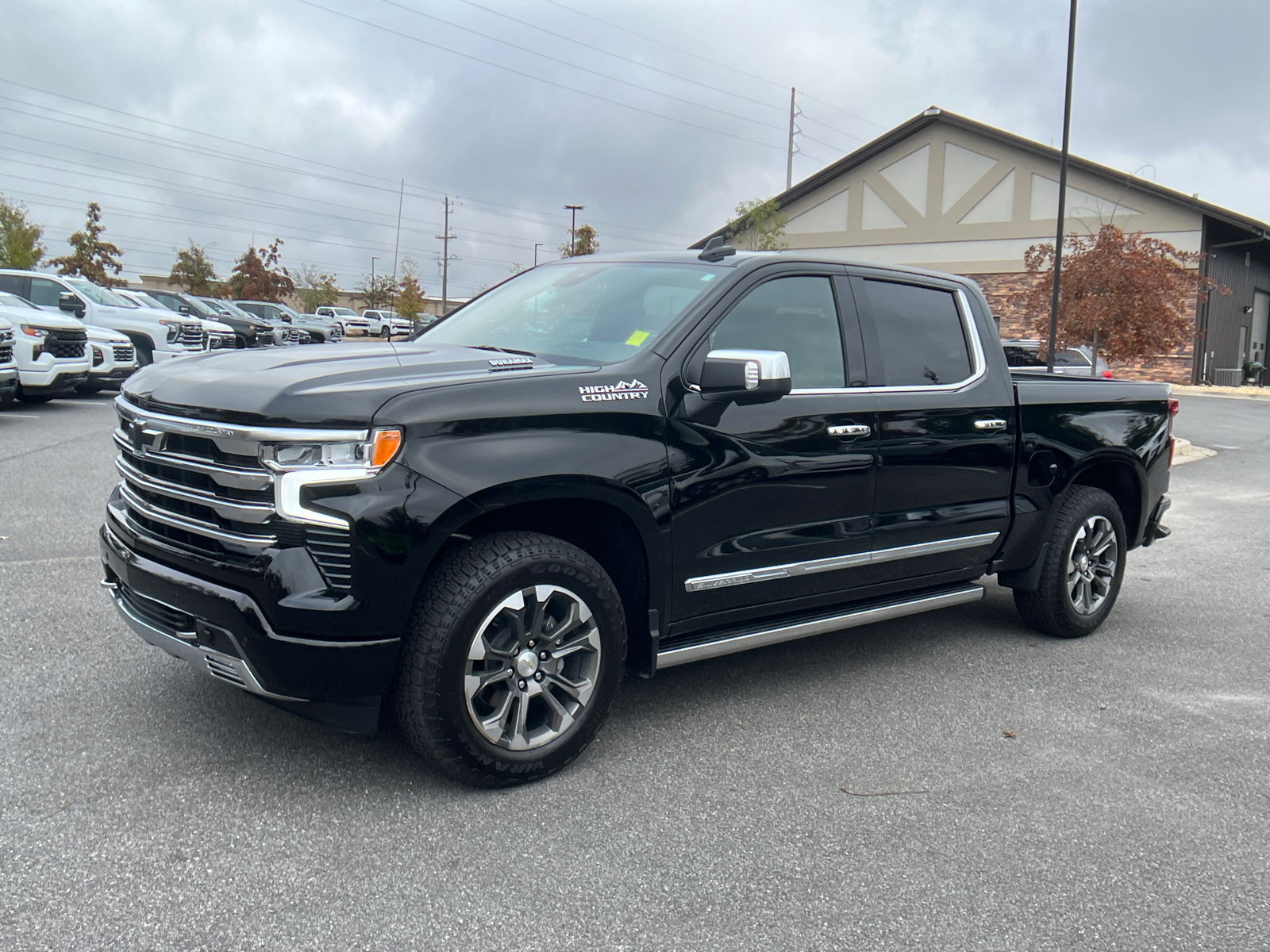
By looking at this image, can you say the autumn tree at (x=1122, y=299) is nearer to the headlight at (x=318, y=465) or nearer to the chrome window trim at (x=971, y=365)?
the chrome window trim at (x=971, y=365)

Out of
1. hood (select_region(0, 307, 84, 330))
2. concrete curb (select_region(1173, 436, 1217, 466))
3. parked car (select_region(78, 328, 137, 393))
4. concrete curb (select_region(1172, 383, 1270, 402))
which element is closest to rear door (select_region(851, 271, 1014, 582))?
concrete curb (select_region(1173, 436, 1217, 466))

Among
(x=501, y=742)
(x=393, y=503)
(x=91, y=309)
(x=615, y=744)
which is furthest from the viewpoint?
(x=91, y=309)

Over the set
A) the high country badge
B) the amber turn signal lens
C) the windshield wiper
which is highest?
the windshield wiper

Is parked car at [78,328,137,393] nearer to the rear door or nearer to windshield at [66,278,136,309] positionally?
windshield at [66,278,136,309]

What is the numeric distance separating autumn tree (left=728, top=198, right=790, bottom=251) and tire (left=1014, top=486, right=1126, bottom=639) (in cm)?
3180

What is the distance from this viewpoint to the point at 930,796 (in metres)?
3.55

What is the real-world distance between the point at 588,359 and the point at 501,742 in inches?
56.8

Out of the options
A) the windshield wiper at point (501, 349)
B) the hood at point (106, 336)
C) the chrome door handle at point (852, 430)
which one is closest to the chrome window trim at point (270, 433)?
the windshield wiper at point (501, 349)

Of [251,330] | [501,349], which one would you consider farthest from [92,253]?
[501,349]

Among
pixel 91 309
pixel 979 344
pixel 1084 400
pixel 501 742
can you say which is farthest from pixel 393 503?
pixel 91 309

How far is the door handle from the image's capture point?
4281mm

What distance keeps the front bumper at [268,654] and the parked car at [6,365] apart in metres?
11.3

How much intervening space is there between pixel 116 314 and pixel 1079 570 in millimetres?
18628

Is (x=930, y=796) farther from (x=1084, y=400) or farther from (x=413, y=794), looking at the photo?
(x=1084, y=400)
